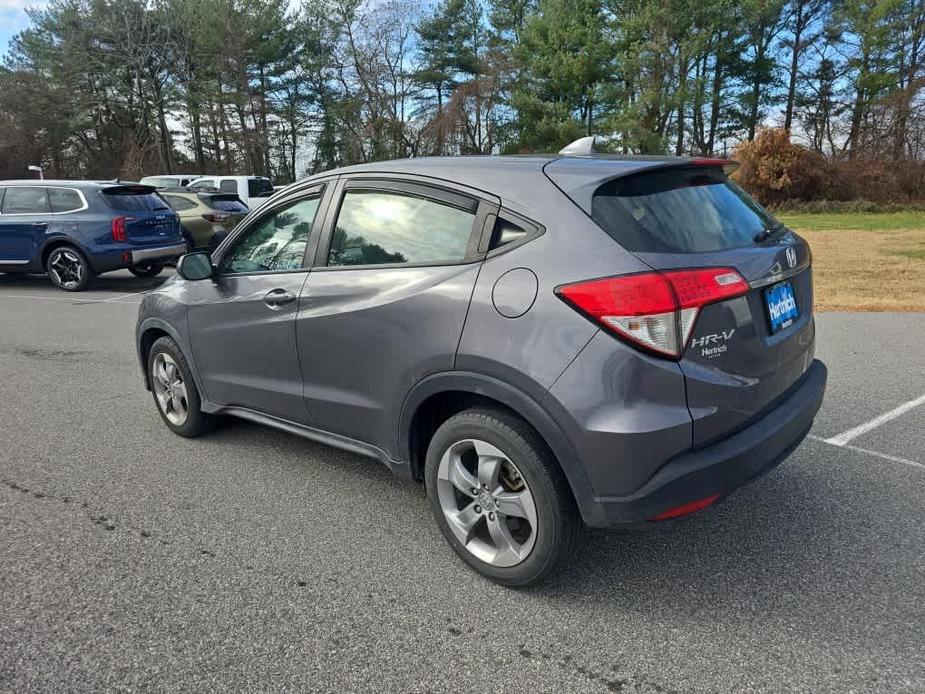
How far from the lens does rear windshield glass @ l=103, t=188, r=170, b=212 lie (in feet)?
36.3

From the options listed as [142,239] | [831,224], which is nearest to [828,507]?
[142,239]

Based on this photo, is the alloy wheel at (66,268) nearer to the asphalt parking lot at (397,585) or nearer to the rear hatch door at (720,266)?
the asphalt parking lot at (397,585)

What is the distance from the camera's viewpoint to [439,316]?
266 centimetres

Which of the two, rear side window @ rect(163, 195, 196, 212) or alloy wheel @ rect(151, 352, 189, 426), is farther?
rear side window @ rect(163, 195, 196, 212)

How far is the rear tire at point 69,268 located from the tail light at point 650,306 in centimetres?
1094

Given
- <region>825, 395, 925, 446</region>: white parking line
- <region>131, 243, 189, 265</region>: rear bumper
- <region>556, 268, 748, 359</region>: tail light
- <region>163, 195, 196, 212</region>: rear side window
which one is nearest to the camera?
<region>556, 268, 748, 359</region>: tail light

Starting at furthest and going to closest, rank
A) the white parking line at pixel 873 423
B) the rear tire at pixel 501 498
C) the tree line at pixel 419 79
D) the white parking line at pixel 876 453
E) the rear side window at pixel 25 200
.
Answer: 1. the tree line at pixel 419 79
2. the rear side window at pixel 25 200
3. the white parking line at pixel 873 423
4. the white parking line at pixel 876 453
5. the rear tire at pixel 501 498

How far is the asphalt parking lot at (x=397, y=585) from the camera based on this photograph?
7.43 ft

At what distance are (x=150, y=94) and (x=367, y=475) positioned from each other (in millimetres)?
50472

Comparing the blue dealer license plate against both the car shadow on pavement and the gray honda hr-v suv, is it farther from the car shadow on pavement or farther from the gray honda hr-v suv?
the car shadow on pavement

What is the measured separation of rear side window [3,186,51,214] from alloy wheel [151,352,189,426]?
8.51 meters

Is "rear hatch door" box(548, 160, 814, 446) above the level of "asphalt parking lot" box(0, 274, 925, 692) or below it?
above

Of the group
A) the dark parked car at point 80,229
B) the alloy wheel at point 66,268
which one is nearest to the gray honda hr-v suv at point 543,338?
the dark parked car at point 80,229

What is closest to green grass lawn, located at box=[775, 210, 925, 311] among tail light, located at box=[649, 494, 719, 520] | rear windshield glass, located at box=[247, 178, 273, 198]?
tail light, located at box=[649, 494, 719, 520]
